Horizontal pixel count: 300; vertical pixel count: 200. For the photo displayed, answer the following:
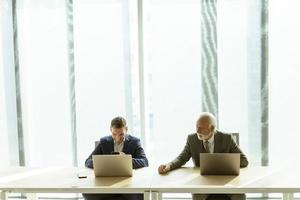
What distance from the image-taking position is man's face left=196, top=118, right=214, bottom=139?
354 centimetres

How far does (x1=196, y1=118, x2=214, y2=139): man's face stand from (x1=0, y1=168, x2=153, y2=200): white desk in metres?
0.52

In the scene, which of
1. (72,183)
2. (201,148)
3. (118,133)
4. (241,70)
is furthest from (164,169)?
(241,70)

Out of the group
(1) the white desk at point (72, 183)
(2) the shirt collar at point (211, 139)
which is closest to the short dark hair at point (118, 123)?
(1) the white desk at point (72, 183)

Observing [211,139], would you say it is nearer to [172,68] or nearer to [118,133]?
[118,133]

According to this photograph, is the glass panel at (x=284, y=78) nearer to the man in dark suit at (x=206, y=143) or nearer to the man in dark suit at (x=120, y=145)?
the man in dark suit at (x=206, y=143)

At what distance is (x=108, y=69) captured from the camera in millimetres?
4957

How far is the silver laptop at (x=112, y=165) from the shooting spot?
3.17 m

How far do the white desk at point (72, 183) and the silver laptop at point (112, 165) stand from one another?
0.14 feet

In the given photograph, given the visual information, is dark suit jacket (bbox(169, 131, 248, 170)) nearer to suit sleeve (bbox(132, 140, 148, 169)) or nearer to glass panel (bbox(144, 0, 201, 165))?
suit sleeve (bbox(132, 140, 148, 169))

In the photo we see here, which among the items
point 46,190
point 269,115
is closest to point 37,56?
point 46,190

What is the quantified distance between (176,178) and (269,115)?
1969 mm

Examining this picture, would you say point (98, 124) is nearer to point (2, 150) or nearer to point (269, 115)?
point (2, 150)

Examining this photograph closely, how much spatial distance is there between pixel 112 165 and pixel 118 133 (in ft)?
1.77

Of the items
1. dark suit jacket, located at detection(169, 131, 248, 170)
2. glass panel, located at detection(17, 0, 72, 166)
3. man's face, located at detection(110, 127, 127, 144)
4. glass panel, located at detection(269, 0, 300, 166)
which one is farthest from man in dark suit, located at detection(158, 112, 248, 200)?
glass panel, located at detection(17, 0, 72, 166)
